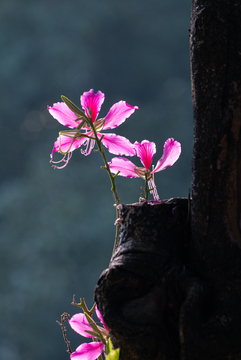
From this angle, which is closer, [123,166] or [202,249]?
[202,249]

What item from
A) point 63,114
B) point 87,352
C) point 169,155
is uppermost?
point 63,114

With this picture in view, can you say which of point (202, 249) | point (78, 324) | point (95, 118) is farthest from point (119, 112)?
point (78, 324)

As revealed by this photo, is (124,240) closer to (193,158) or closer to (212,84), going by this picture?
(193,158)

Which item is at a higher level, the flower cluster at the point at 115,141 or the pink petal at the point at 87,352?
the flower cluster at the point at 115,141

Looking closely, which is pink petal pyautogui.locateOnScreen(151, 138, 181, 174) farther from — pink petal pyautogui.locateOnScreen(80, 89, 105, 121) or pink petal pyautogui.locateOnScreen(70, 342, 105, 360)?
pink petal pyautogui.locateOnScreen(70, 342, 105, 360)

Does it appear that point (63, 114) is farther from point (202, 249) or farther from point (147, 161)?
point (202, 249)

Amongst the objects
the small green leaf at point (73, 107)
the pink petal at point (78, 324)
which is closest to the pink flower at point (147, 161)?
the small green leaf at point (73, 107)

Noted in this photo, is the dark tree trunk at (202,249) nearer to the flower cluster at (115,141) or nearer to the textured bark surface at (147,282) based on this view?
the textured bark surface at (147,282)
